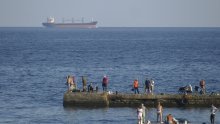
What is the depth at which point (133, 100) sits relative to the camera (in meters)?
54.0

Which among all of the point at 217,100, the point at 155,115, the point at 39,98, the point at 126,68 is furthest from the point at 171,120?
the point at 126,68

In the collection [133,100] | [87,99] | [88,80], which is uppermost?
[87,99]

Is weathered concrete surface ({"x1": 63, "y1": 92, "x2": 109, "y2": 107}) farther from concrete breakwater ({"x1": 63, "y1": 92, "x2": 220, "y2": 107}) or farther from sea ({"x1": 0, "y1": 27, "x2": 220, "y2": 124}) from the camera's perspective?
sea ({"x1": 0, "y1": 27, "x2": 220, "y2": 124})

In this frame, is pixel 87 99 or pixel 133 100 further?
pixel 133 100

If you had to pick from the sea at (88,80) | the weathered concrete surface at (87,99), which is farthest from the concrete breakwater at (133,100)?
the sea at (88,80)

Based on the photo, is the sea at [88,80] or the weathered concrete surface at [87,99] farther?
the weathered concrete surface at [87,99]

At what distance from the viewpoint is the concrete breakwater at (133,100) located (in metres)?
53.4

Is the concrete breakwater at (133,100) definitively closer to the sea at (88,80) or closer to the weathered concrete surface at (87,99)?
the weathered concrete surface at (87,99)

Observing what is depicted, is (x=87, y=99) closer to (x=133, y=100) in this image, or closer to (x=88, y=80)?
(x=133, y=100)

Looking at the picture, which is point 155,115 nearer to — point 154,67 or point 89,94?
point 89,94

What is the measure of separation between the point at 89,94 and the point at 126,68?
39.9m

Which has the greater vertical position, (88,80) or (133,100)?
(133,100)

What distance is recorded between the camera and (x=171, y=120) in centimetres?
4250

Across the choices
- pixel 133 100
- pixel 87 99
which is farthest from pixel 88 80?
pixel 87 99
